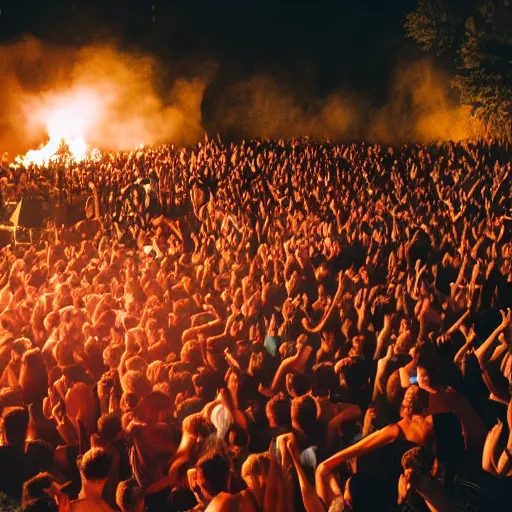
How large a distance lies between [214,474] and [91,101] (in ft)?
69.3

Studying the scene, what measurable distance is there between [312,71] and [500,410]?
2042cm

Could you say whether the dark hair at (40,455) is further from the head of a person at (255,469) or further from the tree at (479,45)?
the tree at (479,45)

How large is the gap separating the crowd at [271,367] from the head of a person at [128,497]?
0.04 ft

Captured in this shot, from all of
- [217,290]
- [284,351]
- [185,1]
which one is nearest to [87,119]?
→ [185,1]

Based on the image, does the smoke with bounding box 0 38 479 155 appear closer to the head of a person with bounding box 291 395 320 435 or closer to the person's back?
the person's back

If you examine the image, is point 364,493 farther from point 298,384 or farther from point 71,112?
point 71,112

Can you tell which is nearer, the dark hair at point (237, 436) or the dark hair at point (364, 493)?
the dark hair at point (364, 493)

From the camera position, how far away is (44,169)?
16.6 m

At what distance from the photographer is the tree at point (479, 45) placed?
19703 millimetres

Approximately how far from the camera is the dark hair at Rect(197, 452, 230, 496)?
3771mm

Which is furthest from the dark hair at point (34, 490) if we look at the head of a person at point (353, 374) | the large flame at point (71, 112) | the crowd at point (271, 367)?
the large flame at point (71, 112)

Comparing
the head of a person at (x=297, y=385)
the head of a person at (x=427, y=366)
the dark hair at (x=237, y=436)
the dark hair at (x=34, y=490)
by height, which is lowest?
the dark hair at (x=34, y=490)

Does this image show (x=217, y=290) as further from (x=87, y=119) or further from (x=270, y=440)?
(x=87, y=119)

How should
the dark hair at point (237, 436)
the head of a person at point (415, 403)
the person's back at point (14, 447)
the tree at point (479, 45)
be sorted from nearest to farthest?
the head of a person at point (415, 403), the dark hair at point (237, 436), the person's back at point (14, 447), the tree at point (479, 45)
